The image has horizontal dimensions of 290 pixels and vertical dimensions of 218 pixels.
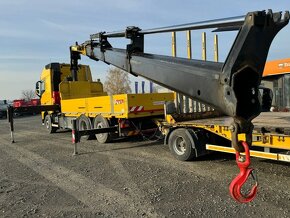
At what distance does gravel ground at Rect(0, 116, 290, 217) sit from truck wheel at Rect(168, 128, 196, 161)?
0.21m

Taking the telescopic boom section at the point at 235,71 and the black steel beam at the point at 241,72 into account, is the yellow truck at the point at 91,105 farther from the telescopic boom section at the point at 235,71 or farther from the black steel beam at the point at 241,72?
the black steel beam at the point at 241,72

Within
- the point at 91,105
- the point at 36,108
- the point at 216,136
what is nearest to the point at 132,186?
the point at 216,136

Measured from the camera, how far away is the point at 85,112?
12.4 meters

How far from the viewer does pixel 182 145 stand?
812 centimetres

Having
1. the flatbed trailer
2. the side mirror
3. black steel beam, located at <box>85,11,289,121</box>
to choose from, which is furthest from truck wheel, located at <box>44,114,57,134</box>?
black steel beam, located at <box>85,11,289,121</box>

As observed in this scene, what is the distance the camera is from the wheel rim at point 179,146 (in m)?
8.05

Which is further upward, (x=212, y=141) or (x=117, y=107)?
(x=117, y=107)

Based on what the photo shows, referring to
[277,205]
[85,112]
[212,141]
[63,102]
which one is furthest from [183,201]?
[63,102]

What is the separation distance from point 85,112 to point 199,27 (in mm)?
10164

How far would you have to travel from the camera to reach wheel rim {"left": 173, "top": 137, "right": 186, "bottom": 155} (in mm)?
8048

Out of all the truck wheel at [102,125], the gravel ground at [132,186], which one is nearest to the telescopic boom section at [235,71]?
the gravel ground at [132,186]

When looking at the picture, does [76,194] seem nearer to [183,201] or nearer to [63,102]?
[183,201]

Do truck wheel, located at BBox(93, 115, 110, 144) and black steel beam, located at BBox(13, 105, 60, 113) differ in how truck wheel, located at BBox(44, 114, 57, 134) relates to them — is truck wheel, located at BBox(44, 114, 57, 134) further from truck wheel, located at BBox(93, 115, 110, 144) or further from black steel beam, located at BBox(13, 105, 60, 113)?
truck wheel, located at BBox(93, 115, 110, 144)

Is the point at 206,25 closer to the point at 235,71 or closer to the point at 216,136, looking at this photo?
the point at 235,71
